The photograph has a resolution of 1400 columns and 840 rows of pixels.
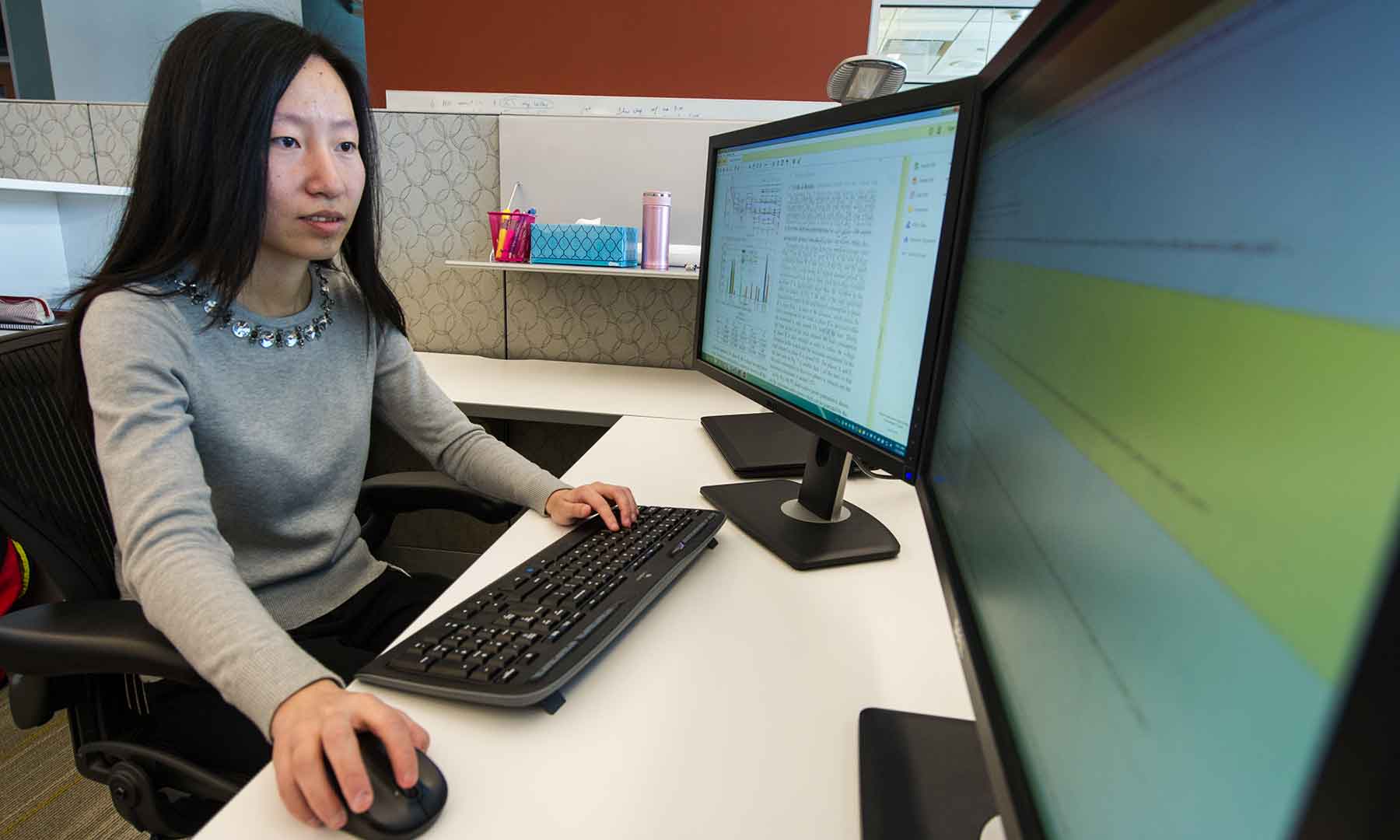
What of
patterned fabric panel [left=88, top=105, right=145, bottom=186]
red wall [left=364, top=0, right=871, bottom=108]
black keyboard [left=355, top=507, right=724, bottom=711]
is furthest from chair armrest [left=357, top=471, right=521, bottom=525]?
red wall [left=364, top=0, right=871, bottom=108]

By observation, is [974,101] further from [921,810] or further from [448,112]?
[448,112]

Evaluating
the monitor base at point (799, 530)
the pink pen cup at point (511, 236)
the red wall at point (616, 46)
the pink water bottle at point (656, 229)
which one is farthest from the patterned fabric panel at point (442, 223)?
the red wall at point (616, 46)

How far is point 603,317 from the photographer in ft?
5.76

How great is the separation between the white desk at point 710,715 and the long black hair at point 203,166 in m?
0.43

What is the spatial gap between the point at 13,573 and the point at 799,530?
1.55 m

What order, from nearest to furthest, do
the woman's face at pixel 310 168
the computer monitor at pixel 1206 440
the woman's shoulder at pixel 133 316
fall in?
1. the computer monitor at pixel 1206 440
2. the woman's shoulder at pixel 133 316
3. the woman's face at pixel 310 168

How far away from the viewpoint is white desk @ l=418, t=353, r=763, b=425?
4.39 feet

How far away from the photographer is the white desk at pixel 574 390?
1.34 m

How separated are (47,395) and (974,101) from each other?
2.94ft

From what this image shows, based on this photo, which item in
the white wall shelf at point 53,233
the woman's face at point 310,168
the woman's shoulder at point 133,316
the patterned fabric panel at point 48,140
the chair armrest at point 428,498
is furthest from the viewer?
the patterned fabric panel at point 48,140

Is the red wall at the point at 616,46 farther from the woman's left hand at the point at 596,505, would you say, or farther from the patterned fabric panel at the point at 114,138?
the woman's left hand at the point at 596,505

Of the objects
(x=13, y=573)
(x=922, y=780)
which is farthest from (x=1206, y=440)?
(x=13, y=573)

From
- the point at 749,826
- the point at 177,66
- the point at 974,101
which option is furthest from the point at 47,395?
the point at 974,101

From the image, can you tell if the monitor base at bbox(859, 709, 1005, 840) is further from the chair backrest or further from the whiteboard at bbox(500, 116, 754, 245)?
the whiteboard at bbox(500, 116, 754, 245)
